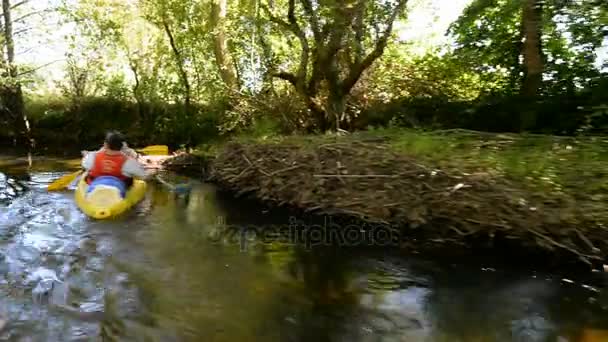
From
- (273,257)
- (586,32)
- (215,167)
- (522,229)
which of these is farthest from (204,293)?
(586,32)

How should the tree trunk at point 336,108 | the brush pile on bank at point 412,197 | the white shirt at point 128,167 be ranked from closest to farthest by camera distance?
the brush pile on bank at point 412,197
the white shirt at point 128,167
the tree trunk at point 336,108

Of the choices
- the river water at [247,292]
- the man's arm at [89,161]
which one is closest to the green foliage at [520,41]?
the river water at [247,292]

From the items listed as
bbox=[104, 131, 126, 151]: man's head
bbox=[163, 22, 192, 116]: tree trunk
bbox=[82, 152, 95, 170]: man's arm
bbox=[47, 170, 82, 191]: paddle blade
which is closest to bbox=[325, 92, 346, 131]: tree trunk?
bbox=[104, 131, 126, 151]: man's head

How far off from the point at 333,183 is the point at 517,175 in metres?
2.71

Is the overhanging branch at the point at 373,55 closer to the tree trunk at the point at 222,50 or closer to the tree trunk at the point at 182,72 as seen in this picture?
the tree trunk at the point at 222,50

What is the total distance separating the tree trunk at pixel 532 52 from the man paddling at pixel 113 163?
6.62 metres

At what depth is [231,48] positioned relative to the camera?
1408 centimetres

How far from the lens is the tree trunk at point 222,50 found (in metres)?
13.9

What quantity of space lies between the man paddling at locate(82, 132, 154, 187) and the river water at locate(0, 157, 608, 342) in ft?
2.65

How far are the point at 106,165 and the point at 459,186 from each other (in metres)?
5.22

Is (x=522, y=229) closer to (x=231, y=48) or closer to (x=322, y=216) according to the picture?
(x=322, y=216)

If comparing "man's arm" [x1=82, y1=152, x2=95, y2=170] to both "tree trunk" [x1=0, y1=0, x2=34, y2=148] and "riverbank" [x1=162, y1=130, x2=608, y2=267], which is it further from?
"tree trunk" [x1=0, y1=0, x2=34, y2=148]

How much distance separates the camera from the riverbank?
6016mm

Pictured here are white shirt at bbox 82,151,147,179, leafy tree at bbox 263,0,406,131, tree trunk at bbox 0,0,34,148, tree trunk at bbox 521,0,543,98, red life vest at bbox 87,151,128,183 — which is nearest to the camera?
red life vest at bbox 87,151,128,183
